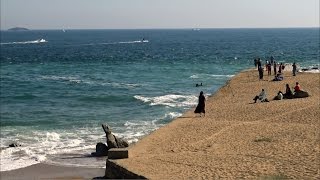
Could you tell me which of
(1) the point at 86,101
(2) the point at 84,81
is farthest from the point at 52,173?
(2) the point at 84,81

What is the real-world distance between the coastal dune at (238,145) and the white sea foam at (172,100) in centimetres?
820

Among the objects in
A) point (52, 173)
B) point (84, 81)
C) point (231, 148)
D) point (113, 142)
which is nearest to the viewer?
point (231, 148)

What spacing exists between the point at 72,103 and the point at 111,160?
79.4 ft

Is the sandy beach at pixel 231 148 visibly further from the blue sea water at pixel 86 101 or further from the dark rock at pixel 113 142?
the blue sea water at pixel 86 101

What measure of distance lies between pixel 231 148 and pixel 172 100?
21764mm

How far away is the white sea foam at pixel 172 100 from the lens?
130 feet

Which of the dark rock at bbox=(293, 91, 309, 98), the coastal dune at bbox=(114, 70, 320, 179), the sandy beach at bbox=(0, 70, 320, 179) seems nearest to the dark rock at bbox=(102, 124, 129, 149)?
the coastal dune at bbox=(114, 70, 320, 179)

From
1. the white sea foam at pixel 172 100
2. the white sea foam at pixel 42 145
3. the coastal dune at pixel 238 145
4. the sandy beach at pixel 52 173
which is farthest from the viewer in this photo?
the white sea foam at pixel 172 100

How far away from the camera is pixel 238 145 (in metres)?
20.5

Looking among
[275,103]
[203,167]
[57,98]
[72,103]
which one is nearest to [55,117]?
[72,103]

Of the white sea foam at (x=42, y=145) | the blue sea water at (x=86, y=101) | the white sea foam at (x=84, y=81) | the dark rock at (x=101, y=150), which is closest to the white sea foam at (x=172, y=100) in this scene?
the blue sea water at (x=86, y=101)

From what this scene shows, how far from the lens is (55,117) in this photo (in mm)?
35688

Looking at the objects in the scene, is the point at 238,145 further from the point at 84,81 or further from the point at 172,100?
the point at 84,81

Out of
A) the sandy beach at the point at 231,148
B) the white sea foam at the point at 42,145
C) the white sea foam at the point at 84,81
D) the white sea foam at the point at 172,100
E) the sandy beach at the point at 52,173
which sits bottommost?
the white sea foam at the point at 84,81
